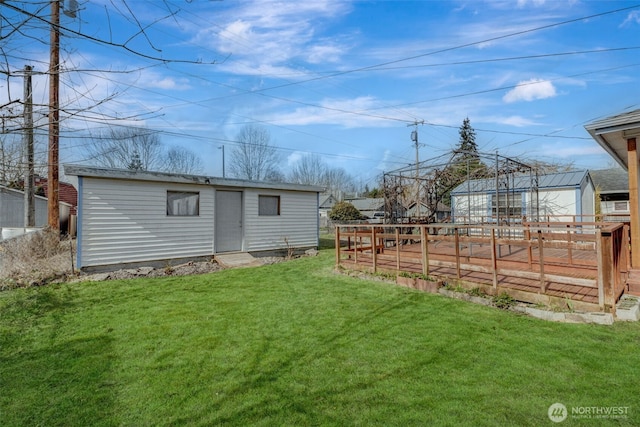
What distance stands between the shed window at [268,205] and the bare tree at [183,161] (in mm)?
18082

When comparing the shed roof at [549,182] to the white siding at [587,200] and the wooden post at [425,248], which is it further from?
the wooden post at [425,248]

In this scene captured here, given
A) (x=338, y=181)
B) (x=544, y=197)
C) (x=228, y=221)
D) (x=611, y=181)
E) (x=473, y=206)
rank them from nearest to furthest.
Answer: (x=228, y=221) → (x=544, y=197) → (x=473, y=206) → (x=611, y=181) → (x=338, y=181)

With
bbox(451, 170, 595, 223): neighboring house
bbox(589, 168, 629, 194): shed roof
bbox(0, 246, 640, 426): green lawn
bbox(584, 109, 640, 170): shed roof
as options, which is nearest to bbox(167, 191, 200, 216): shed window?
bbox(0, 246, 640, 426): green lawn

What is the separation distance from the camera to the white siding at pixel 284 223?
10.2 meters

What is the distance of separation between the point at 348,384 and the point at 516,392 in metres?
1.30

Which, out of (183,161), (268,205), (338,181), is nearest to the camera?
(268,205)

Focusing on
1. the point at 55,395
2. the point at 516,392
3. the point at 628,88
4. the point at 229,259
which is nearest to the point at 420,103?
the point at 628,88

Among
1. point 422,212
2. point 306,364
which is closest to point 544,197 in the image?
point 422,212

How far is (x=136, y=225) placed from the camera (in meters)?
8.12

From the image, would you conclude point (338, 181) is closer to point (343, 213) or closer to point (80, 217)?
point (343, 213)

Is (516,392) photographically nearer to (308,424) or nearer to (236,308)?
(308,424)

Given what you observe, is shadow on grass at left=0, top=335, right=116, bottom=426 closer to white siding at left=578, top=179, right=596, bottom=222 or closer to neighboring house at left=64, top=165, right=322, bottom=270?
neighboring house at left=64, top=165, right=322, bottom=270

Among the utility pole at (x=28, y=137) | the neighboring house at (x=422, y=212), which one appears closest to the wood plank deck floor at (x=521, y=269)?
the neighboring house at (x=422, y=212)

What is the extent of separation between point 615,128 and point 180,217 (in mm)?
9469
